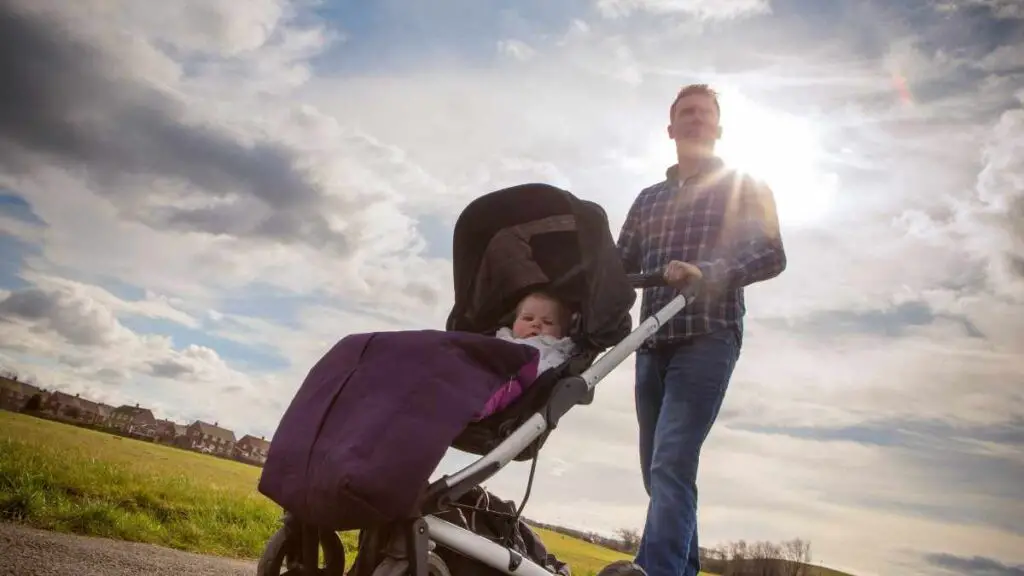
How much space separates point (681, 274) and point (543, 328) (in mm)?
706

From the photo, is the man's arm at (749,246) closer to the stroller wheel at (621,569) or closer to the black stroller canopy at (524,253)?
the black stroller canopy at (524,253)

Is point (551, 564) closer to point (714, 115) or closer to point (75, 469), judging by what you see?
point (714, 115)

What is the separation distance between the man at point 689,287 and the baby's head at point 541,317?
1.83 ft

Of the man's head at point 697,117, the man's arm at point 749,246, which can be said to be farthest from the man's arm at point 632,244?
the man's arm at point 749,246

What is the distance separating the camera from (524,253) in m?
3.36

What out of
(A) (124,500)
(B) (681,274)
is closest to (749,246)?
(B) (681,274)

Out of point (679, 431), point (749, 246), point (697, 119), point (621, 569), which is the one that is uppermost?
point (697, 119)

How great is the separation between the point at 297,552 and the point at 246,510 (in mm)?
4568

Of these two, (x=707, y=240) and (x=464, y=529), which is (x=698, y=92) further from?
(x=464, y=529)

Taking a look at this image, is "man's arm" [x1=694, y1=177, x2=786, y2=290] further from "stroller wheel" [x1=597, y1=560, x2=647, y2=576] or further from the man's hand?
"stroller wheel" [x1=597, y1=560, x2=647, y2=576]

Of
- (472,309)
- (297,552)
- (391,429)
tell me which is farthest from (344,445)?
(472,309)

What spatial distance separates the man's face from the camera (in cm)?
369

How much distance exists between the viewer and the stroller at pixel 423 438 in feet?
6.45

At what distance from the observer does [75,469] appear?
562 cm
